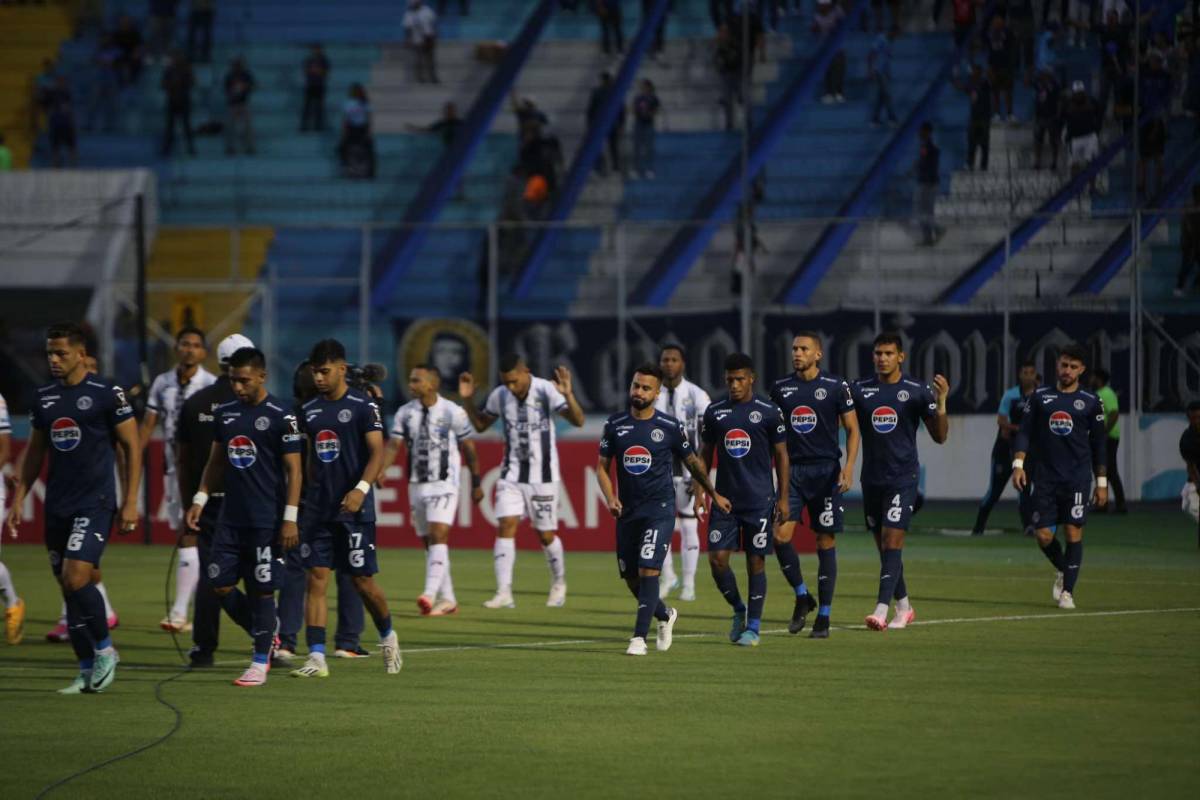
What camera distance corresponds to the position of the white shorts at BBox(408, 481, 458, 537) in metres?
17.0

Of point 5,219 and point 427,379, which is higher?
point 5,219

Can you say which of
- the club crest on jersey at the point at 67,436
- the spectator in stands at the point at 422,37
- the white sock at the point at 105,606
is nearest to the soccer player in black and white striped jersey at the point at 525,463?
the white sock at the point at 105,606

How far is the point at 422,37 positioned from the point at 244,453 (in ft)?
97.2

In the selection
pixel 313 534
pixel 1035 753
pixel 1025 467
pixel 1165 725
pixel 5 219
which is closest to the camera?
pixel 1035 753

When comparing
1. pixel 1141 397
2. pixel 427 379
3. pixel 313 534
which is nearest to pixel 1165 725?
pixel 313 534

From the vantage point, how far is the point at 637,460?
44.3ft

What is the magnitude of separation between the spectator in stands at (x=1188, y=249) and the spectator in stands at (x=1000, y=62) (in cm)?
472

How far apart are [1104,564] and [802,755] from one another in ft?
39.4

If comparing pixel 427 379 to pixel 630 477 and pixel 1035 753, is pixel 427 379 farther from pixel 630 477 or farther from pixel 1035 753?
pixel 1035 753

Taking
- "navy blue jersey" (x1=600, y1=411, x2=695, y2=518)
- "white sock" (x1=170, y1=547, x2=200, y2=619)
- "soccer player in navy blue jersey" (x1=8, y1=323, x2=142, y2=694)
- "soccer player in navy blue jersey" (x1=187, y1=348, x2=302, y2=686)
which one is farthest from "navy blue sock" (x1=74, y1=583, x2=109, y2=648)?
"white sock" (x1=170, y1=547, x2=200, y2=619)

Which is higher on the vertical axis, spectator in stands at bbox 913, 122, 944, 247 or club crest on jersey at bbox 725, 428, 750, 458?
spectator in stands at bbox 913, 122, 944, 247

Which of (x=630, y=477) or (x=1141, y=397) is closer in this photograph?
(x=630, y=477)

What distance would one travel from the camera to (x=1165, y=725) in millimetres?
10156

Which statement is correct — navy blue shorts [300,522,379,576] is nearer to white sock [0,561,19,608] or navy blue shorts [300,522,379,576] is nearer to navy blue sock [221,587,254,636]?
navy blue sock [221,587,254,636]
